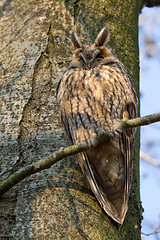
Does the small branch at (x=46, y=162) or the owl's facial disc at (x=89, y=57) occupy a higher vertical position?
the owl's facial disc at (x=89, y=57)

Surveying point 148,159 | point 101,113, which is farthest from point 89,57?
point 148,159

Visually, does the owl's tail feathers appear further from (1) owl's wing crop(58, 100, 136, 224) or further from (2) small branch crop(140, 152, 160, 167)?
(2) small branch crop(140, 152, 160, 167)

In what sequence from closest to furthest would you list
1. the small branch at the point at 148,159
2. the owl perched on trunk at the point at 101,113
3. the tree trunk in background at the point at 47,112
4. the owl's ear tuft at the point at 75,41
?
the tree trunk in background at the point at 47,112
the owl perched on trunk at the point at 101,113
the owl's ear tuft at the point at 75,41
the small branch at the point at 148,159

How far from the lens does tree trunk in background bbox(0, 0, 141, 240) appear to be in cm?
171

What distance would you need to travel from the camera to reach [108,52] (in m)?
2.57

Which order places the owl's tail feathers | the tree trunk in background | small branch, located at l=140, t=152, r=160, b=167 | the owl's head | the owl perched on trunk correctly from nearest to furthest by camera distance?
the tree trunk in background < the owl's tail feathers < the owl perched on trunk < the owl's head < small branch, located at l=140, t=152, r=160, b=167

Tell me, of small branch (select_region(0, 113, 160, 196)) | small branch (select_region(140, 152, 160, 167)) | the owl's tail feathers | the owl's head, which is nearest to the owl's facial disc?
the owl's head

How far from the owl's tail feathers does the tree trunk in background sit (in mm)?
79

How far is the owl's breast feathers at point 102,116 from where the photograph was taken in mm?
2215

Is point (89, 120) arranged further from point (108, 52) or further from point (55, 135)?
point (108, 52)

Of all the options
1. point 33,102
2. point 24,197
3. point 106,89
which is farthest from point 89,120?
point 24,197

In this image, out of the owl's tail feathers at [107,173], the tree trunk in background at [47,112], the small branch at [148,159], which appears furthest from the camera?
the small branch at [148,159]

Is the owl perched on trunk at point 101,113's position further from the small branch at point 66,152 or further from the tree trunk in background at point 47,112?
the small branch at point 66,152

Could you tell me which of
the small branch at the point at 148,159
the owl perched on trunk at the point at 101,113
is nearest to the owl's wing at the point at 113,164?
the owl perched on trunk at the point at 101,113
